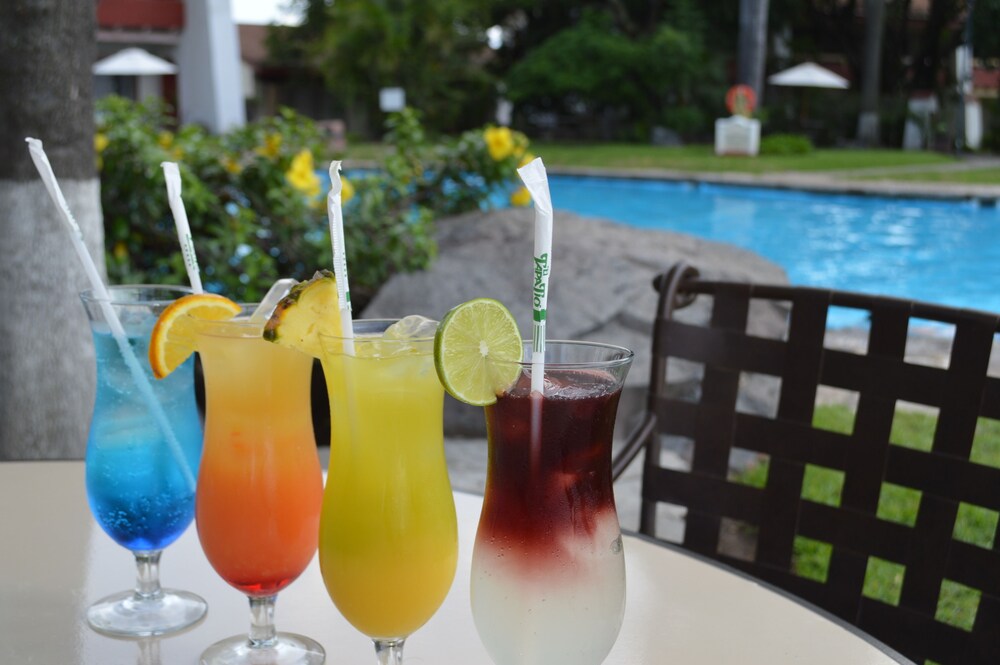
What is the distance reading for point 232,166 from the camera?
394 centimetres

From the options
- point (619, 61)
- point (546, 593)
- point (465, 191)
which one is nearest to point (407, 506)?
point (546, 593)

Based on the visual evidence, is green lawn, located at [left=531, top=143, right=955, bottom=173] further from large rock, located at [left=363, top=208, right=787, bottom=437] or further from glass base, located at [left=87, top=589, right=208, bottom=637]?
glass base, located at [left=87, top=589, right=208, bottom=637]

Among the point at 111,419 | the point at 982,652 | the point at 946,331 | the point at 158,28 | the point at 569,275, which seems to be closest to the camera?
the point at 111,419

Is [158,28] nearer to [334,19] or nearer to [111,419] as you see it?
[334,19]

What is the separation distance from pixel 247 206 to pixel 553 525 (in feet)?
11.3

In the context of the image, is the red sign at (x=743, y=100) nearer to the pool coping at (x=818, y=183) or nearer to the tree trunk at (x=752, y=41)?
the tree trunk at (x=752, y=41)

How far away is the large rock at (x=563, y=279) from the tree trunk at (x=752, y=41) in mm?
14036

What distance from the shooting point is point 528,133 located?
22.3m

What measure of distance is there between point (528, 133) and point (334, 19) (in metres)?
4.45

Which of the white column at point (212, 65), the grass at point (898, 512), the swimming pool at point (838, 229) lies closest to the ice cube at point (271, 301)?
the grass at point (898, 512)

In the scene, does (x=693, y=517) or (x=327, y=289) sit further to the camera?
(x=693, y=517)

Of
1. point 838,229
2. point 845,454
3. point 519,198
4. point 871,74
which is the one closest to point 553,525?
point 845,454

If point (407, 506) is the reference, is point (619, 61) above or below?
above

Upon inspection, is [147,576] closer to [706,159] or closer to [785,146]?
[706,159]
